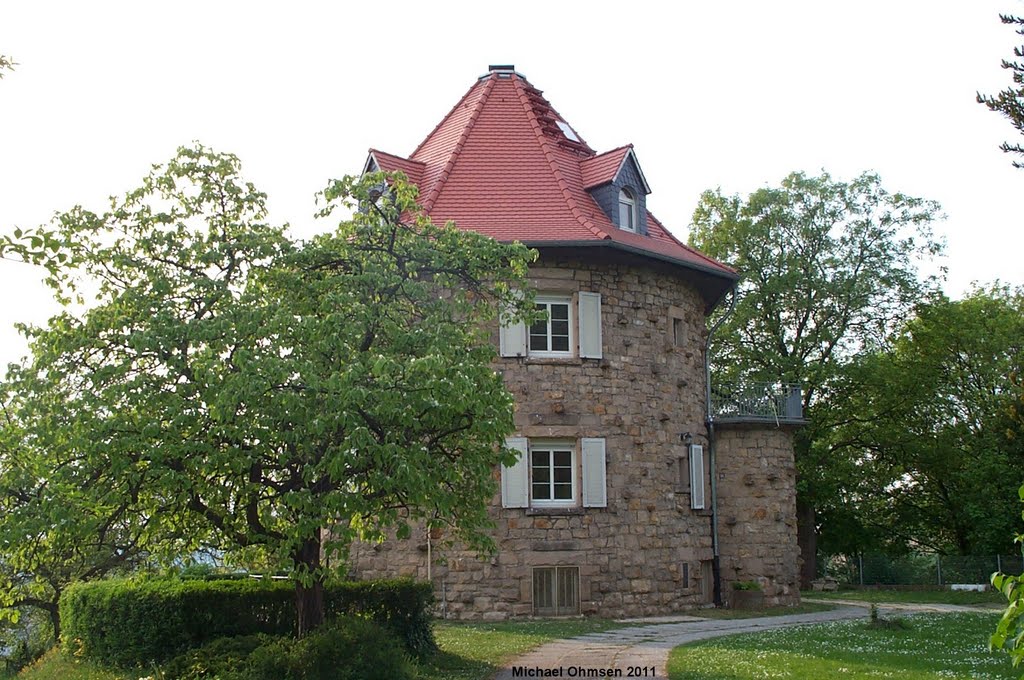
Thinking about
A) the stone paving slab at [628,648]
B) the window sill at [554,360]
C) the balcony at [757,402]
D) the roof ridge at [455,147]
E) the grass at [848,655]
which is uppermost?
the roof ridge at [455,147]

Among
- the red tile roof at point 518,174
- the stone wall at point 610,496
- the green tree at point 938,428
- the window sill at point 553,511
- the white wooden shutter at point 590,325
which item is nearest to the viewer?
the stone wall at point 610,496

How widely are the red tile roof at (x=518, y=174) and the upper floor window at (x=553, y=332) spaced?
51.8 inches

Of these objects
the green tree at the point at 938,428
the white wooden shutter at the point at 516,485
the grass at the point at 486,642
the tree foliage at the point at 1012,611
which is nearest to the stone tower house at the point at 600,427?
the white wooden shutter at the point at 516,485

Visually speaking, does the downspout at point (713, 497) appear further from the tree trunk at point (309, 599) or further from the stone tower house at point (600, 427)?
the tree trunk at point (309, 599)

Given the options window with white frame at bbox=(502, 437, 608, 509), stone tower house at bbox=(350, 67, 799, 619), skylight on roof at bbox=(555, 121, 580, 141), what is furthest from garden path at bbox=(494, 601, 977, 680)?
skylight on roof at bbox=(555, 121, 580, 141)

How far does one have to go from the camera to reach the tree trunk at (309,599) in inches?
462

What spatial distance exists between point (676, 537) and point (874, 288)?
15586mm

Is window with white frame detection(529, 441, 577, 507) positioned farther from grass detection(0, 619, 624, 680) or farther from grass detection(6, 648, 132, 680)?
grass detection(6, 648, 132, 680)

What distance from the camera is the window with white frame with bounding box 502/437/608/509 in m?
20.0

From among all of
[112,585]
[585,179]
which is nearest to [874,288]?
[585,179]

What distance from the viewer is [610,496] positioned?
20.4 metres

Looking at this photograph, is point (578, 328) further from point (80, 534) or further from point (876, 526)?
point (876, 526)

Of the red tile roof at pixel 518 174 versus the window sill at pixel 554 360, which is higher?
the red tile roof at pixel 518 174

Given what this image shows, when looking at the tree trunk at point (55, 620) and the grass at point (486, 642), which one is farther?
the tree trunk at point (55, 620)
